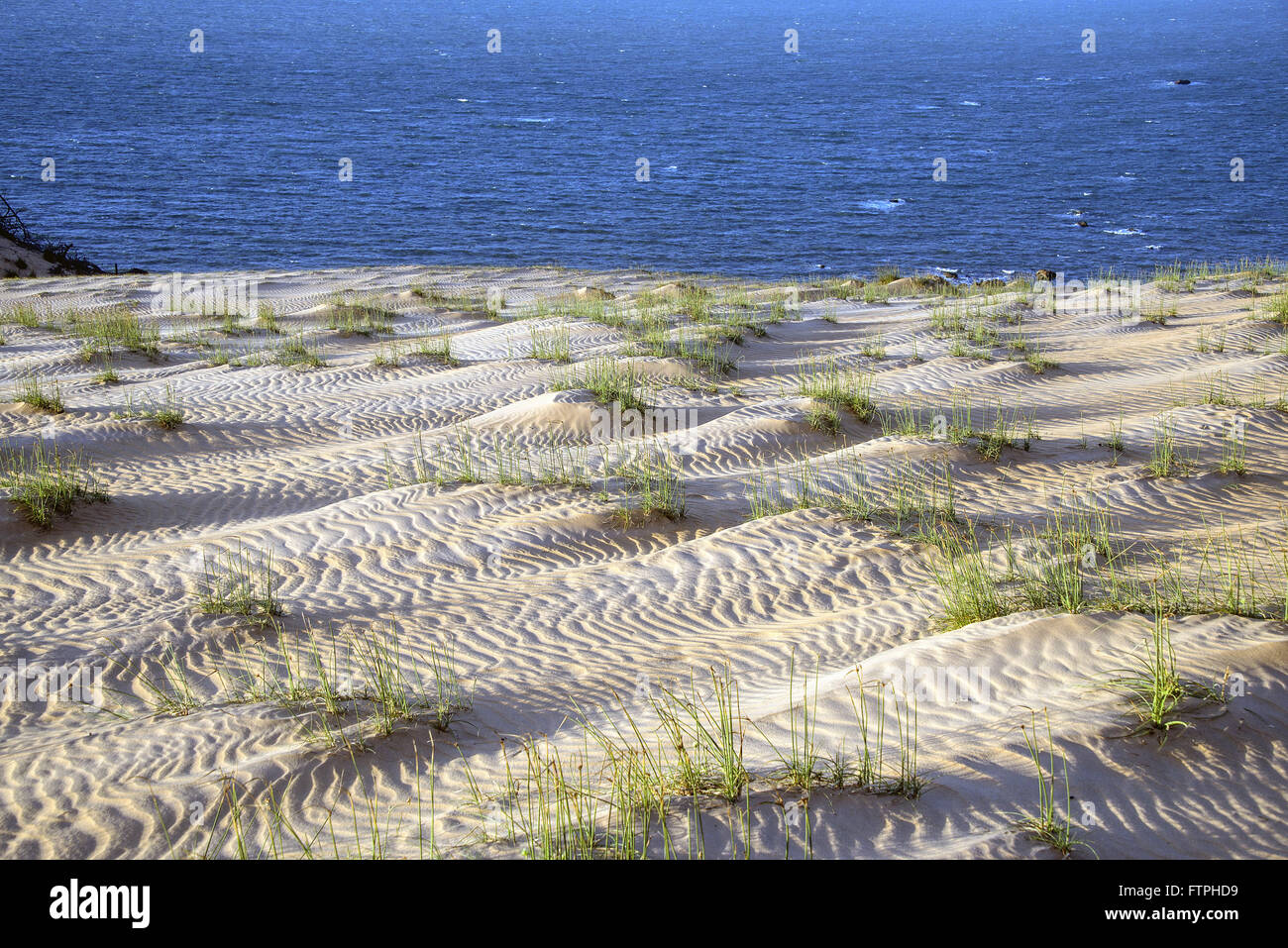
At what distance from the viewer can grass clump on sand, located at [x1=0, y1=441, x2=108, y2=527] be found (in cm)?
873

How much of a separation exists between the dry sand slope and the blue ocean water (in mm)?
21798

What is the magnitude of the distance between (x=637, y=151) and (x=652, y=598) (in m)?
54.3

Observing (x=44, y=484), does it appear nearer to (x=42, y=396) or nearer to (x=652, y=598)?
(x=42, y=396)

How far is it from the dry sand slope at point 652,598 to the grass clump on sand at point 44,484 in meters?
0.18

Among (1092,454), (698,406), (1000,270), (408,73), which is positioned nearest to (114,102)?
(408,73)

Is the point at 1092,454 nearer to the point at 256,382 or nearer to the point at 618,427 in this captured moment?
the point at 618,427

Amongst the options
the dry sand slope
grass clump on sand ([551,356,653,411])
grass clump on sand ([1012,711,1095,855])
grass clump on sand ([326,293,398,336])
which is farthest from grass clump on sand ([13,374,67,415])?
grass clump on sand ([1012,711,1095,855])

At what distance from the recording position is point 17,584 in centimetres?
757

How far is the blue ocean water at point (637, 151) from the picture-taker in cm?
3697

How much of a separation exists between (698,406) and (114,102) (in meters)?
70.8

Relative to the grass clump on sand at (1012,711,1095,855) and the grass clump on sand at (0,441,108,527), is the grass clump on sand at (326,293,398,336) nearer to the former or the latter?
the grass clump on sand at (0,441,108,527)

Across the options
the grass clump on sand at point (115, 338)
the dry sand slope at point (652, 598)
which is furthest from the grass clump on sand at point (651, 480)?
the grass clump on sand at point (115, 338)

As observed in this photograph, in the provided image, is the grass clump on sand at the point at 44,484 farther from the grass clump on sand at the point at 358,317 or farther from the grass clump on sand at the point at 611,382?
the grass clump on sand at the point at 358,317

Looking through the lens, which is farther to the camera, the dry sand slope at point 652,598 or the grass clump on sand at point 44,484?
the grass clump on sand at point 44,484
